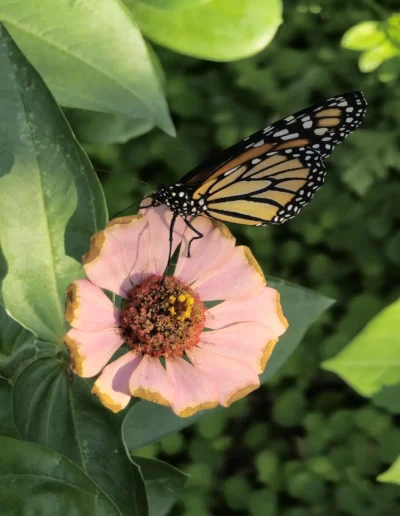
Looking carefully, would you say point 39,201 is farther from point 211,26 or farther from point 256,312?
point 211,26

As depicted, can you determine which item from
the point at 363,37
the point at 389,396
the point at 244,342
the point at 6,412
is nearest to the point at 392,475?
the point at 389,396

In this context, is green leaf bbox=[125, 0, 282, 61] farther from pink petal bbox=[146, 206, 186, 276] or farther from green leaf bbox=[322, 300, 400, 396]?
green leaf bbox=[322, 300, 400, 396]

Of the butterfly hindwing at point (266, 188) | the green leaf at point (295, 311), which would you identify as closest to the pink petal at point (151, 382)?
the green leaf at point (295, 311)

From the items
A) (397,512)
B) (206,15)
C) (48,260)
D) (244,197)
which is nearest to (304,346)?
(397,512)

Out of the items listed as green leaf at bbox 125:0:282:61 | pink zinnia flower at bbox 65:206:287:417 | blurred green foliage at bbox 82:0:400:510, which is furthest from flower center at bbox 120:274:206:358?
blurred green foliage at bbox 82:0:400:510

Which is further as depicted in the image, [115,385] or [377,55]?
[377,55]

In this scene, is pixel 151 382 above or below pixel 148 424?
above

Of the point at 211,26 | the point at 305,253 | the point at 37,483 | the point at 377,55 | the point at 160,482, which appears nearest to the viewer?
the point at 37,483
